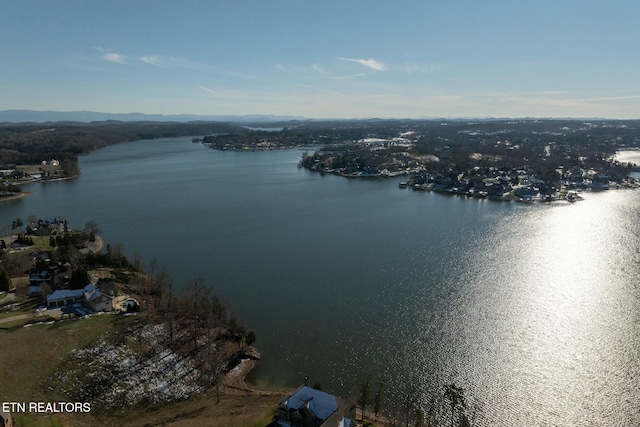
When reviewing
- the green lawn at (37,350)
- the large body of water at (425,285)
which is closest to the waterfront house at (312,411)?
the large body of water at (425,285)

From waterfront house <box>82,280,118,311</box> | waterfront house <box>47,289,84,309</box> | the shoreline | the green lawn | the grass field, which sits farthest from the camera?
the shoreline

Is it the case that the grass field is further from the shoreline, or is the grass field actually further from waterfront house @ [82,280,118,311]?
the shoreline

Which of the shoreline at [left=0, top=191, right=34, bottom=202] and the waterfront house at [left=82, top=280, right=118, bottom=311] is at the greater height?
the waterfront house at [left=82, top=280, right=118, bottom=311]

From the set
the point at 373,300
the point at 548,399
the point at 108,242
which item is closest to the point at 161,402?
the point at 373,300

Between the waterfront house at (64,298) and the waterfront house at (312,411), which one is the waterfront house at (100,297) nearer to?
the waterfront house at (64,298)

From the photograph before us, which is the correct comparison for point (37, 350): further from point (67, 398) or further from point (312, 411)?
point (312, 411)

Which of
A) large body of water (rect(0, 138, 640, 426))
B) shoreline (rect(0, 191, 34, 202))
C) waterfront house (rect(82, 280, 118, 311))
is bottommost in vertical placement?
large body of water (rect(0, 138, 640, 426))

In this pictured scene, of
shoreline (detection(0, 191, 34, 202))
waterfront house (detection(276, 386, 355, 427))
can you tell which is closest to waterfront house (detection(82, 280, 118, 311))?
waterfront house (detection(276, 386, 355, 427))
